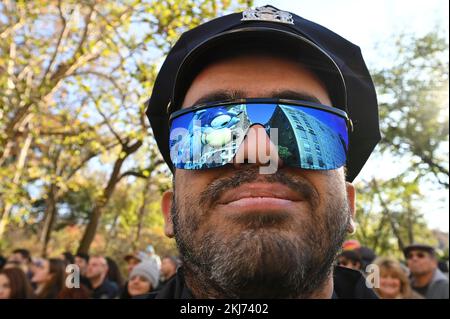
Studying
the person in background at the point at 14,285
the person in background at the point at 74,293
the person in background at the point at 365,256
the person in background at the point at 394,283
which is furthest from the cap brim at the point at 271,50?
the person in background at the point at 365,256

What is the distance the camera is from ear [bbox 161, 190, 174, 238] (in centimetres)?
167

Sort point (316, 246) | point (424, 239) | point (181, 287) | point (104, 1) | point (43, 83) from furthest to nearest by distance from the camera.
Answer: point (424, 239), point (104, 1), point (43, 83), point (181, 287), point (316, 246)

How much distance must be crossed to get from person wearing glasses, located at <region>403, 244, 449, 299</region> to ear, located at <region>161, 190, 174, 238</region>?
433 centimetres

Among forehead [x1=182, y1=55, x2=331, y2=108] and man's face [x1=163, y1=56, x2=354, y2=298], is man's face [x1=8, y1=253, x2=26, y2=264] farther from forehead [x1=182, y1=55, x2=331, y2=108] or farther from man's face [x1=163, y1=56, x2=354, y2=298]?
forehead [x1=182, y1=55, x2=331, y2=108]

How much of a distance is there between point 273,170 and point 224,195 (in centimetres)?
18

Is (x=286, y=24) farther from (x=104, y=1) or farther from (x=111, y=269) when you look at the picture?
(x=104, y=1)

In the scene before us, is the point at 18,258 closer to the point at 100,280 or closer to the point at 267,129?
the point at 100,280

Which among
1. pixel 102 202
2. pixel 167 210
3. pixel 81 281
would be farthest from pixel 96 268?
pixel 167 210

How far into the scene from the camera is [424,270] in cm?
532

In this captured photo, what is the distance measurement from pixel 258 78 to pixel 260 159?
13.0 inches

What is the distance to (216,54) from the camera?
4.90 ft

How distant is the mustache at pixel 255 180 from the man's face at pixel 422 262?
4.83 meters

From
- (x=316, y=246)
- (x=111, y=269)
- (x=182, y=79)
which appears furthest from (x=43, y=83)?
(x=316, y=246)

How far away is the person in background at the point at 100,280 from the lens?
6086 mm
